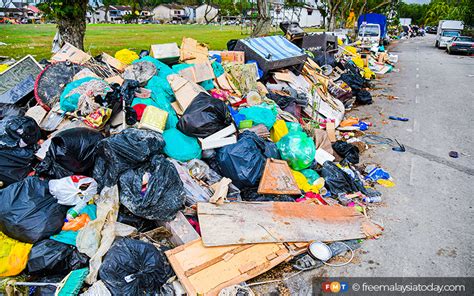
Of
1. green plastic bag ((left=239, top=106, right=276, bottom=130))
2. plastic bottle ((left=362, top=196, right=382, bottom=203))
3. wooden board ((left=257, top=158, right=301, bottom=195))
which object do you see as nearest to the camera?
wooden board ((left=257, top=158, right=301, bottom=195))

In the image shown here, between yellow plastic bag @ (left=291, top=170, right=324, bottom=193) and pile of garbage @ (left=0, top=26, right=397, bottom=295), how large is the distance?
1 centimetres

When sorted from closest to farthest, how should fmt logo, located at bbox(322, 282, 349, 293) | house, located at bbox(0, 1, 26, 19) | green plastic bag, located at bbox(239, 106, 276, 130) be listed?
fmt logo, located at bbox(322, 282, 349, 293) < green plastic bag, located at bbox(239, 106, 276, 130) < house, located at bbox(0, 1, 26, 19)

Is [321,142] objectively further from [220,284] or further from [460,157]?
[220,284]

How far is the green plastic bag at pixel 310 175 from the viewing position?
4.47 m

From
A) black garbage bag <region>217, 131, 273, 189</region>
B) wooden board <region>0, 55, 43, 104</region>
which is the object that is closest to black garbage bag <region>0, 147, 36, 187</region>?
wooden board <region>0, 55, 43, 104</region>

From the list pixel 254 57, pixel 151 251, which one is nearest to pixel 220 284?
pixel 151 251

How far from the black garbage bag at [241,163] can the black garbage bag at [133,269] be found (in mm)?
1385

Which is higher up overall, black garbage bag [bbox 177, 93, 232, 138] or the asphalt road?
black garbage bag [bbox 177, 93, 232, 138]

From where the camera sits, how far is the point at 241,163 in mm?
3922

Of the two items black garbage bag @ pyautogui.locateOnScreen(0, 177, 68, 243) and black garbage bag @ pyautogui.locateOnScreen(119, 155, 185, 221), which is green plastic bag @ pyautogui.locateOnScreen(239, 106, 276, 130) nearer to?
black garbage bag @ pyautogui.locateOnScreen(119, 155, 185, 221)

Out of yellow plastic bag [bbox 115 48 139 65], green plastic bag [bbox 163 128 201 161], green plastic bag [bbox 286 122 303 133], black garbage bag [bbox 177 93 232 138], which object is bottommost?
green plastic bag [bbox 286 122 303 133]

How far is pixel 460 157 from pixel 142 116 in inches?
203

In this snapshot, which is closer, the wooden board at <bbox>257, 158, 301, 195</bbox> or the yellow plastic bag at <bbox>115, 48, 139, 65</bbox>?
the wooden board at <bbox>257, 158, 301, 195</bbox>

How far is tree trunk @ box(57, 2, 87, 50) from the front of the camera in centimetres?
719
